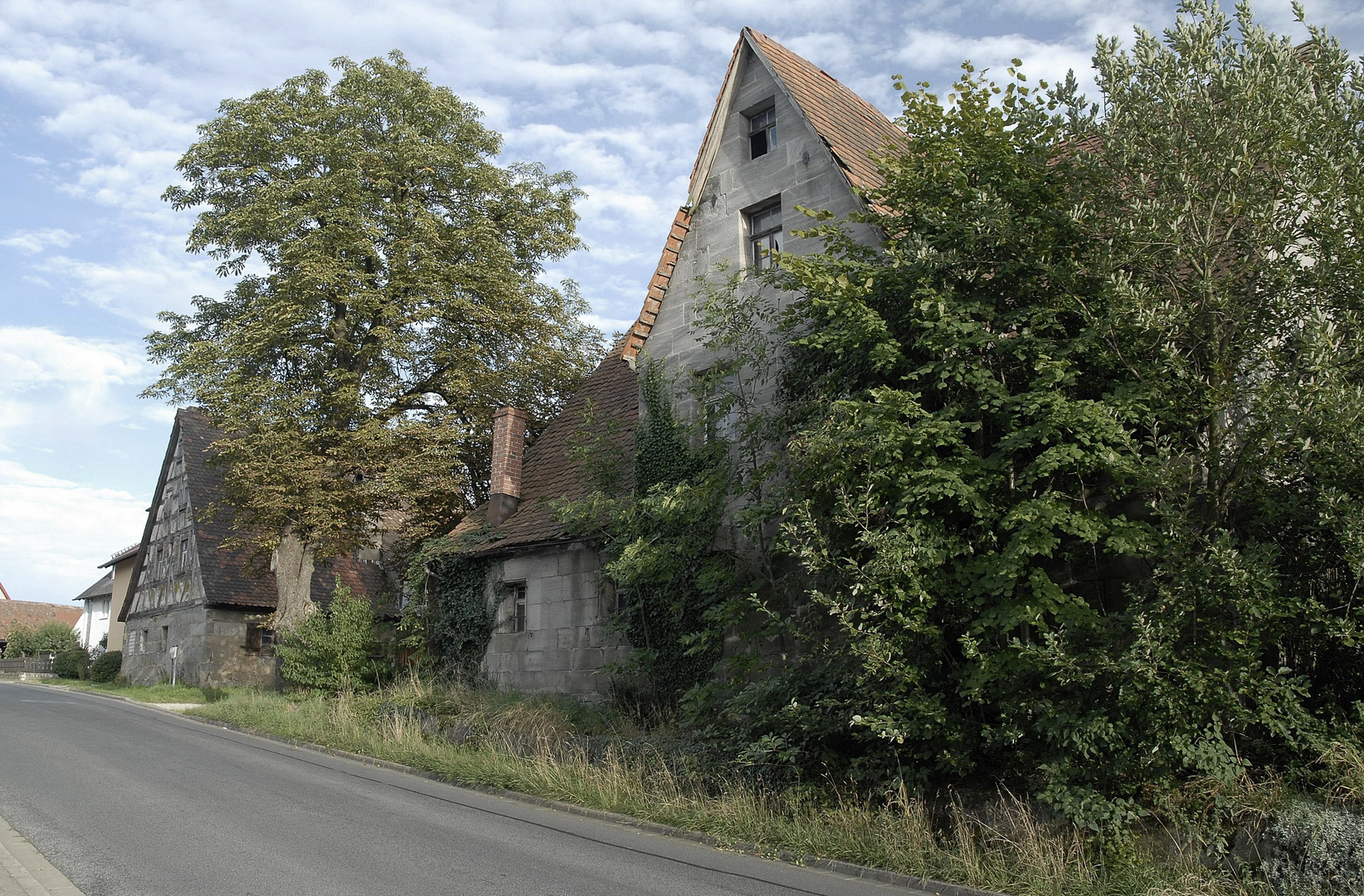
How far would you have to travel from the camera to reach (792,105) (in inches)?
561

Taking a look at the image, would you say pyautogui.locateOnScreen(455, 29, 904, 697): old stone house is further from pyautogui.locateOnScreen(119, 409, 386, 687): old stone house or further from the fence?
the fence

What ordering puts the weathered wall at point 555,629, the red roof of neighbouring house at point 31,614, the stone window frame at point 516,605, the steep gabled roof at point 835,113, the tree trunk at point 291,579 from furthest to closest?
1. the red roof of neighbouring house at point 31,614
2. the tree trunk at point 291,579
3. the stone window frame at point 516,605
4. the weathered wall at point 555,629
5. the steep gabled roof at point 835,113

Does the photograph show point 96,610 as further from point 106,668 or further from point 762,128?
point 762,128

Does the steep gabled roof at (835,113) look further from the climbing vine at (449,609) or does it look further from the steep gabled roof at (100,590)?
the steep gabled roof at (100,590)

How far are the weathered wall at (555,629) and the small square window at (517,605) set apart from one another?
0.06m

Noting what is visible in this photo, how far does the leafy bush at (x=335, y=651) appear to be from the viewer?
19641 mm

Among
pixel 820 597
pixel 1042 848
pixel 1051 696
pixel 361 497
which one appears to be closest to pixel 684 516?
pixel 820 597

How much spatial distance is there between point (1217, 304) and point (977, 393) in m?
2.16

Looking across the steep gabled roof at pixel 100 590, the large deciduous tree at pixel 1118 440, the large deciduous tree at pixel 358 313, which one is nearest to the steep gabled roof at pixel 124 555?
the steep gabled roof at pixel 100 590

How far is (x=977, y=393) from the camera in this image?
9.12 m

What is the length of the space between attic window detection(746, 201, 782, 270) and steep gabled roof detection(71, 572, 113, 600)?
4805cm

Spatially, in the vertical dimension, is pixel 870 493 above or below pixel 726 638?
above

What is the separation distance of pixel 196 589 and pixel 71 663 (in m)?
14.3

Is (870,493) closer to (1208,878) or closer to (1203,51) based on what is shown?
(1208,878)
